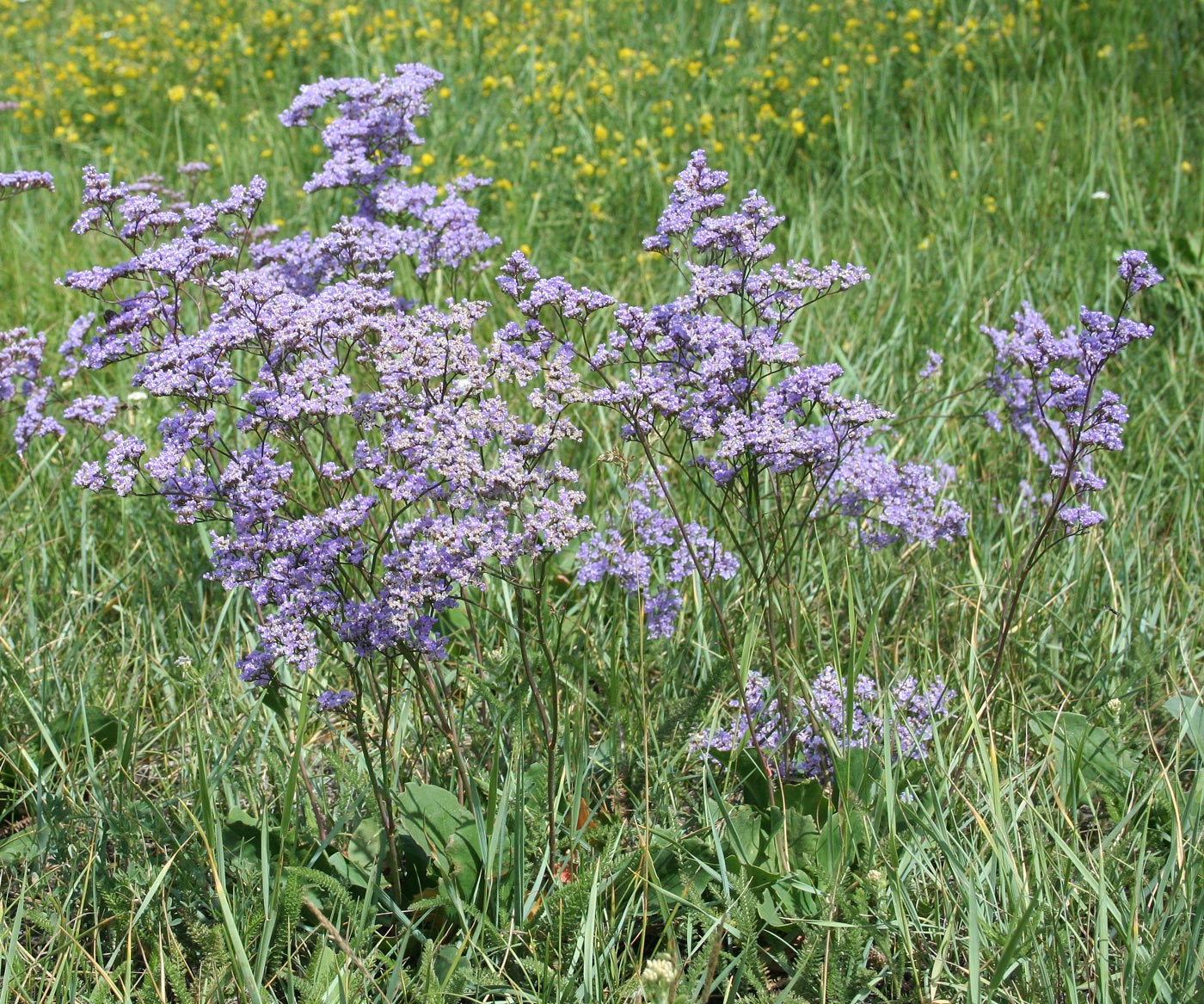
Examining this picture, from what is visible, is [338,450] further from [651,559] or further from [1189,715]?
Answer: [1189,715]

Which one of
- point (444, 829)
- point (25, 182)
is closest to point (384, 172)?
point (25, 182)

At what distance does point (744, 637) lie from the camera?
281 centimetres

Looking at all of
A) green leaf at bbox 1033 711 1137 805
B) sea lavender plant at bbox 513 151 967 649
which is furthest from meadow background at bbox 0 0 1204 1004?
sea lavender plant at bbox 513 151 967 649

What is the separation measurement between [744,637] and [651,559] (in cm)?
31

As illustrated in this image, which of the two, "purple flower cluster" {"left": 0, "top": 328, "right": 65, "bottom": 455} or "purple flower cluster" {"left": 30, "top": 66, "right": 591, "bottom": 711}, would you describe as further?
"purple flower cluster" {"left": 0, "top": 328, "right": 65, "bottom": 455}

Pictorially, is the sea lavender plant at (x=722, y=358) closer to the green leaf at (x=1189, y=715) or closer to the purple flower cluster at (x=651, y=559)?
the purple flower cluster at (x=651, y=559)

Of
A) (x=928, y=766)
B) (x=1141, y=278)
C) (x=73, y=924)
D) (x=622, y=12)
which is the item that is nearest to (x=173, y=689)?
(x=73, y=924)

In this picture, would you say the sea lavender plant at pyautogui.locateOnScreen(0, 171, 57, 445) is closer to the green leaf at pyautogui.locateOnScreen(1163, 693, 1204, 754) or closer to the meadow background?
the meadow background

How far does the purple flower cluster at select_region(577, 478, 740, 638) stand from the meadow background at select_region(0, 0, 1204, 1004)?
117 mm

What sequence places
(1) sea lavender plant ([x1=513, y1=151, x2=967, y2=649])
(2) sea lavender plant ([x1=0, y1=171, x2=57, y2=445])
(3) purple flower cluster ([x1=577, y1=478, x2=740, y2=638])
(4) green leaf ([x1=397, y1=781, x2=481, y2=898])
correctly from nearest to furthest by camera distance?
(1) sea lavender plant ([x1=513, y1=151, x2=967, y2=649]), (4) green leaf ([x1=397, y1=781, x2=481, y2=898]), (3) purple flower cluster ([x1=577, y1=478, x2=740, y2=638]), (2) sea lavender plant ([x1=0, y1=171, x2=57, y2=445])

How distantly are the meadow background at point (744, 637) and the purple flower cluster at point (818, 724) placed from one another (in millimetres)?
94

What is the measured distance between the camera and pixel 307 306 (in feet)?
7.15

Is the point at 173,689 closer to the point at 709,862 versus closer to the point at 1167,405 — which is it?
the point at 709,862

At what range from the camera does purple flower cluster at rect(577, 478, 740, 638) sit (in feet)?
8.82
